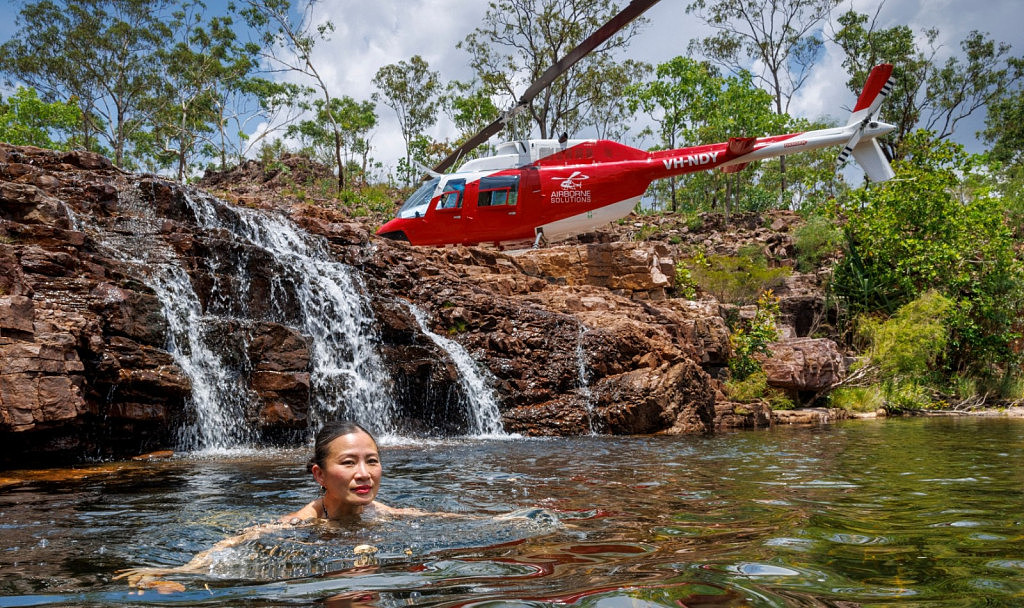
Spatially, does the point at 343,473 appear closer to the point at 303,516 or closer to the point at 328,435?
the point at 328,435

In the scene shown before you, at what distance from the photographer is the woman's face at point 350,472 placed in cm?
344

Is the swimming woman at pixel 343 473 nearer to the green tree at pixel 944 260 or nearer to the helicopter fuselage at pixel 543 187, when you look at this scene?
the helicopter fuselage at pixel 543 187

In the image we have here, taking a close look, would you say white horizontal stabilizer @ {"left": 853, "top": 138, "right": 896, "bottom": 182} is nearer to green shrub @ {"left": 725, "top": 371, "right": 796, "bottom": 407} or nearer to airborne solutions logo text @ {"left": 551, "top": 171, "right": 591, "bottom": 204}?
airborne solutions logo text @ {"left": 551, "top": 171, "right": 591, "bottom": 204}

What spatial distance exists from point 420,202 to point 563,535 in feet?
53.4

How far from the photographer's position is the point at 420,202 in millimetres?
18875

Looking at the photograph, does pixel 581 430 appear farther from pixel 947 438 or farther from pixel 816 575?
pixel 816 575

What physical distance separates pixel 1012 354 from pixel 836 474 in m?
18.7

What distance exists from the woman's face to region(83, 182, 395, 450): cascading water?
625 centimetres

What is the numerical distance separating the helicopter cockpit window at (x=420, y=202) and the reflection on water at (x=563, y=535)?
40.5 feet

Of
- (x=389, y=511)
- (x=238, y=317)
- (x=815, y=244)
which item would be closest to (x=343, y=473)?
(x=389, y=511)

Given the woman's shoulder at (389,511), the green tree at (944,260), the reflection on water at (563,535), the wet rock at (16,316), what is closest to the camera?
the reflection on water at (563,535)

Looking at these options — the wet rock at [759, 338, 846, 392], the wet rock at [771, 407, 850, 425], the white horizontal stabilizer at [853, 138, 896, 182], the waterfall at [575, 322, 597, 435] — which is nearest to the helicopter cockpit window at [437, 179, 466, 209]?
the waterfall at [575, 322, 597, 435]

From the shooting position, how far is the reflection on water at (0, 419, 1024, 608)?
2.28 metres

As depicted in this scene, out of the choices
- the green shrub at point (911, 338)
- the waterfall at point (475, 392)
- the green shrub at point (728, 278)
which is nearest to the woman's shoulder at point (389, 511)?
the waterfall at point (475, 392)
